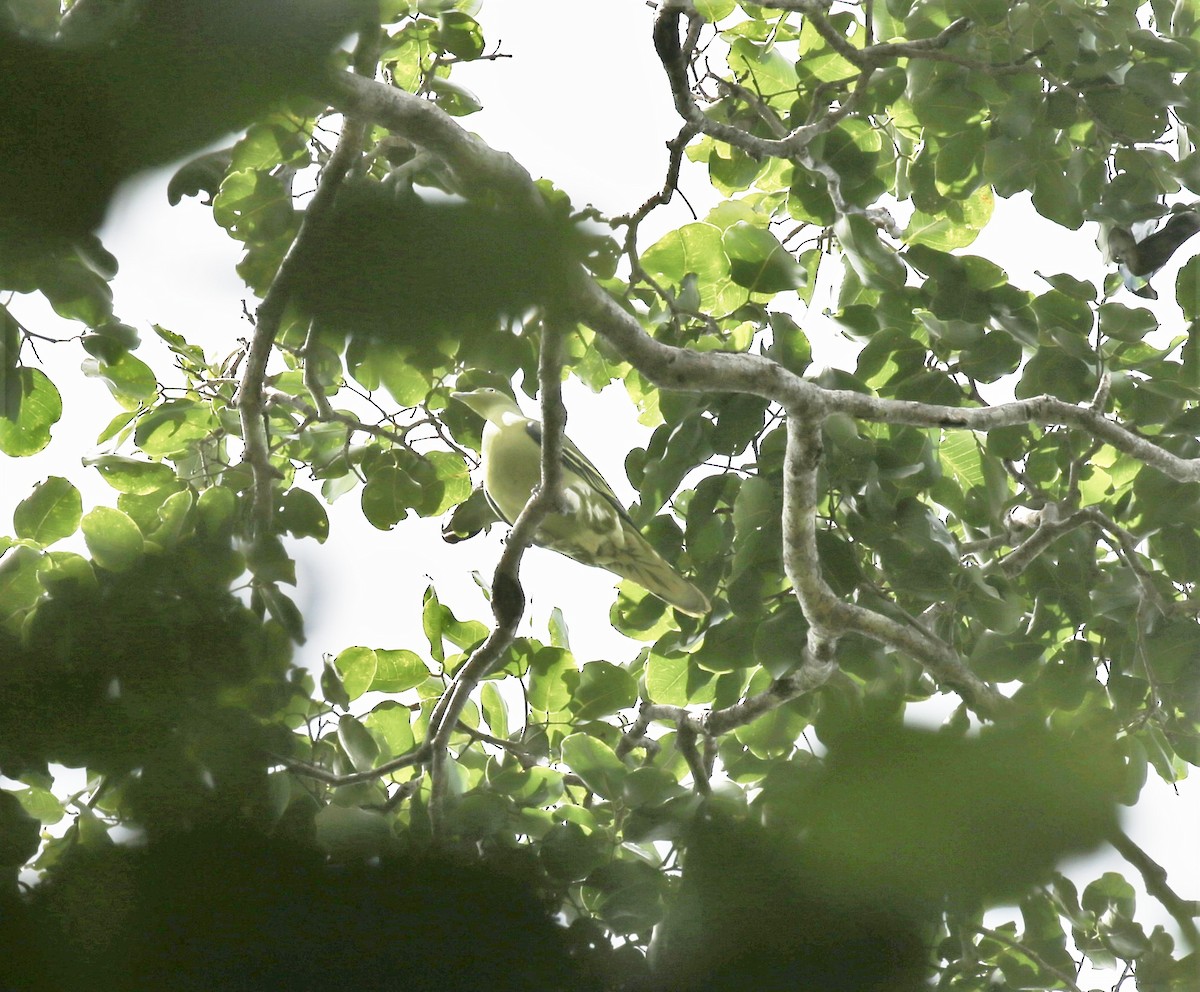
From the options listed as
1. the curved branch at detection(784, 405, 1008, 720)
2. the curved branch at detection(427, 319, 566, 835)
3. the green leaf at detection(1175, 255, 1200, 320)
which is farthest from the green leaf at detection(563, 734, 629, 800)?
the green leaf at detection(1175, 255, 1200, 320)

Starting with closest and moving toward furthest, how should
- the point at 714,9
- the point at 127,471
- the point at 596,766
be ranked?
the point at 596,766 < the point at 127,471 < the point at 714,9

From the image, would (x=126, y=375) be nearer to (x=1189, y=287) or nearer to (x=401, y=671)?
(x=401, y=671)

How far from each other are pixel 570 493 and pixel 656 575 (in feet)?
1.65

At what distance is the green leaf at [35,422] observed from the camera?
0.69m

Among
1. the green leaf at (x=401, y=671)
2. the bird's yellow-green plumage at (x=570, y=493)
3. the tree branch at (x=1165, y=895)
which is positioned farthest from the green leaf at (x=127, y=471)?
the bird's yellow-green plumage at (x=570, y=493)

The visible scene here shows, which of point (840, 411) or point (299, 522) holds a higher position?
point (840, 411)

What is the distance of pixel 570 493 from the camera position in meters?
3.83

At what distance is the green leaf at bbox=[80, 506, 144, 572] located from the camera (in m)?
0.38

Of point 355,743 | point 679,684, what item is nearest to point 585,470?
point 679,684

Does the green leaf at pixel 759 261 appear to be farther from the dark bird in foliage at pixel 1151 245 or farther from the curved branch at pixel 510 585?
the dark bird in foliage at pixel 1151 245

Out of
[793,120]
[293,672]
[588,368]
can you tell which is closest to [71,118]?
[293,672]

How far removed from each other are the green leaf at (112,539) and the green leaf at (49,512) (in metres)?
0.17

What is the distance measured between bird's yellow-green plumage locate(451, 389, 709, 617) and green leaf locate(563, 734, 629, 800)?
2.11 m

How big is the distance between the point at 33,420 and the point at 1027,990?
0.89m
